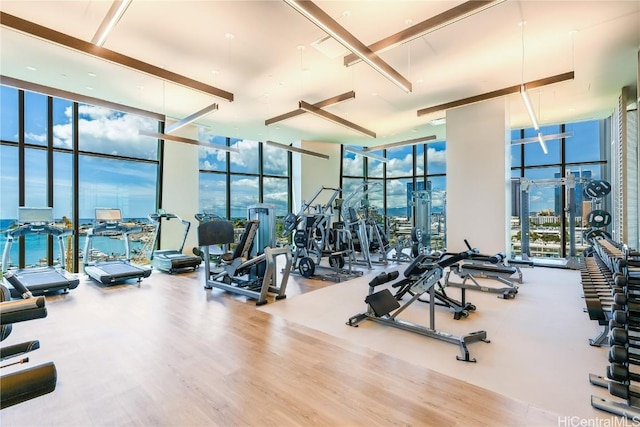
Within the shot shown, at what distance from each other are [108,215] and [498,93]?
8.34 meters

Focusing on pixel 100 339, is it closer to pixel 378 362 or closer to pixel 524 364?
pixel 378 362

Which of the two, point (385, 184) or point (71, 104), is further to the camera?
point (385, 184)

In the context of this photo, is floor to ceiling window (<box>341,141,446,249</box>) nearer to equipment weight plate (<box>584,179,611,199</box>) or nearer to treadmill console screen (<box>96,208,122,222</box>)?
equipment weight plate (<box>584,179,611,199</box>)

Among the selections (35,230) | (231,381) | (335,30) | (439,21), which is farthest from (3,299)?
(35,230)

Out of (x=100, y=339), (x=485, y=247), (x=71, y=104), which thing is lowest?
(x=100, y=339)

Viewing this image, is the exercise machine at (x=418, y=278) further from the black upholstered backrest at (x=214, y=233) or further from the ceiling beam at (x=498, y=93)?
the ceiling beam at (x=498, y=93)

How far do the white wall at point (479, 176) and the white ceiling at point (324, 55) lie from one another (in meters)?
0.65

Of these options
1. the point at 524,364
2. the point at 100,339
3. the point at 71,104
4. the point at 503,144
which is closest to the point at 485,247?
the point at 503,144

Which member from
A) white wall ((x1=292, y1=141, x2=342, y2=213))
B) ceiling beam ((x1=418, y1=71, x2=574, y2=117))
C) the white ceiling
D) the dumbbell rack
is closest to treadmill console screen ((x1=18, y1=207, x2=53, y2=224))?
the white ceiling

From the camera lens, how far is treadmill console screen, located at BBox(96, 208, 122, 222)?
6195 millimetres

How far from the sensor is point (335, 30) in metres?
3.21

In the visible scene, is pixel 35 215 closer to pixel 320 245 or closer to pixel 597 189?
pixel 320 245

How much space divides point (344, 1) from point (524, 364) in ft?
13.6

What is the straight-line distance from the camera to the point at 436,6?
3.60 m
